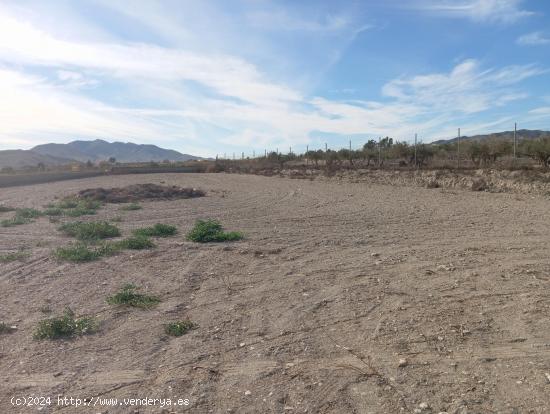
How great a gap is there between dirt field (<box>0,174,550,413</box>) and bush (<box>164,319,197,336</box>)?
101 mm

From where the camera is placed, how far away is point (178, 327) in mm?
6445

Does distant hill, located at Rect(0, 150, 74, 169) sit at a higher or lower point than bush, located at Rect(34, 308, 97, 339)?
higher

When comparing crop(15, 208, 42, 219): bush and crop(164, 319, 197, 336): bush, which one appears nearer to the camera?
crop(164, 319, 197, 336): bush

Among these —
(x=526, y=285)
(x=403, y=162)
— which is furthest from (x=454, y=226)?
(x=403, y=162)

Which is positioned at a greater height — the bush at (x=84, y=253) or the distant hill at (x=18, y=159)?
the distant hill at (x=18, y=159)

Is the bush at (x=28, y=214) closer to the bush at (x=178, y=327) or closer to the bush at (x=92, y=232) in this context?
the bush at (x=92, y=232)

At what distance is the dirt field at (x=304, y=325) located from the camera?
4738mm

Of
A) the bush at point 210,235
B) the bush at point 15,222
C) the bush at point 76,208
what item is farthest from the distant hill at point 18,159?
the bush at point 210,235

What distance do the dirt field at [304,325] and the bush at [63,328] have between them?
0.60ft

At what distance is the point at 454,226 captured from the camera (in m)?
14.3

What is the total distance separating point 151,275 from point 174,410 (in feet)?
16.9

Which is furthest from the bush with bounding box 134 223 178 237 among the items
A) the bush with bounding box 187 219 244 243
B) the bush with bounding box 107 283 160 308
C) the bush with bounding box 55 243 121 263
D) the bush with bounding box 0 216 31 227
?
the bush with bounding box 107 283 160 308

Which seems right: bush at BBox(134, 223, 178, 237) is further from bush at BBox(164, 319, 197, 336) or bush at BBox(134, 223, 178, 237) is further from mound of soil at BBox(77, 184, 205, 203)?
mound of soil at BBox(77, 184, 205, 203)

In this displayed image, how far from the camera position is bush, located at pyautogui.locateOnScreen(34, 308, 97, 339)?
6.34 meters
